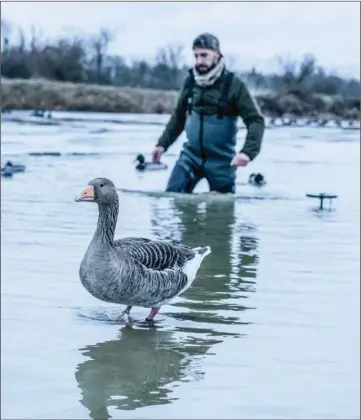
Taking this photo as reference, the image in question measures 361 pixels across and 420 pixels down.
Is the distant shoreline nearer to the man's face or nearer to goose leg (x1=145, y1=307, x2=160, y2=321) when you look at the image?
the man's face

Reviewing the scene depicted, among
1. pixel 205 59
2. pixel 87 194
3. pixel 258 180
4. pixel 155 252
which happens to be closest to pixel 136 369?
pixel 155 252

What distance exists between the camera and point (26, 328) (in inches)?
246

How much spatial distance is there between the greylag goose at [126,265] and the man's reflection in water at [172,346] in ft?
0.76

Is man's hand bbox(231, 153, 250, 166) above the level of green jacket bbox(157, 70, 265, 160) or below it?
below

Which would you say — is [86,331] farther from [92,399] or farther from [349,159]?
[349,159]

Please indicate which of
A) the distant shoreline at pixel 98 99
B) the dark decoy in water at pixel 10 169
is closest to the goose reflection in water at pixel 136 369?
the dark decoy in water at pixel 10 169

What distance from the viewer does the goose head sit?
5.32 m

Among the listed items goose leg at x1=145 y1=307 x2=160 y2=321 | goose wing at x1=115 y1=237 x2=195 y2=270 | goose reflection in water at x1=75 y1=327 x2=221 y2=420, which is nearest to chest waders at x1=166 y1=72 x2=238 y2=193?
goose wing at x1=115 y1=237 x2=195 y2=270

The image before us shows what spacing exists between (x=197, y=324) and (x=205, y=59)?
2.38 metres

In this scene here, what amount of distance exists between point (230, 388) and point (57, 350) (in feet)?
3.40

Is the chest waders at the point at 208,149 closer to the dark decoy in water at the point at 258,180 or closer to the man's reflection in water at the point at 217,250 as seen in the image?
the man's reflection in water at the point at 217,250

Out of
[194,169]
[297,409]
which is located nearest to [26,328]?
[297,409]

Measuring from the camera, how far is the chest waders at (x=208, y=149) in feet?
29.0

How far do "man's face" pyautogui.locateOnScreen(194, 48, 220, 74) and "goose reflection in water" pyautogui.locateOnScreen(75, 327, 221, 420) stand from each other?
2.21 meters
